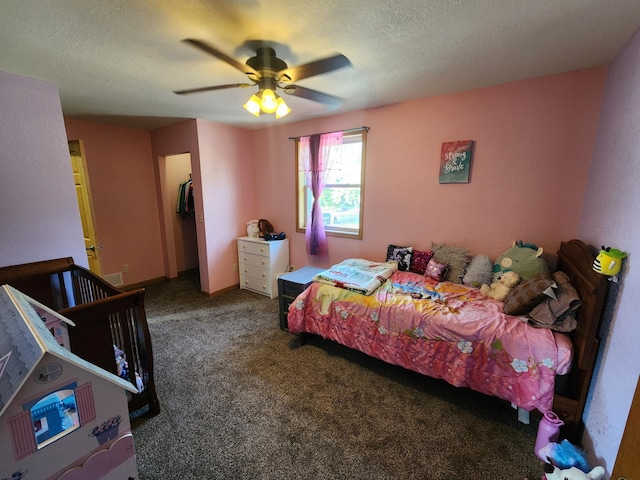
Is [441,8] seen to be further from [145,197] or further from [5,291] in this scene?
[145,197]

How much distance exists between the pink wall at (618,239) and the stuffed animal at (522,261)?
0.36 m

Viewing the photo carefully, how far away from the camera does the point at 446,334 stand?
1.86 m

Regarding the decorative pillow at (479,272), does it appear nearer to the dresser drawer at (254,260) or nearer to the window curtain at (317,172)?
the window curtain at (317,172)

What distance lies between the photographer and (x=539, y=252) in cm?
220

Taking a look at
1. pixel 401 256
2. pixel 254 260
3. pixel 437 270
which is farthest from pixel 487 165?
pixel 254 260

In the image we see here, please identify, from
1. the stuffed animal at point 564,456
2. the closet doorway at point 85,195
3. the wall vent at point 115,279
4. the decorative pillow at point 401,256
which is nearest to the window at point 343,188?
the decorative pillow at point 401,256

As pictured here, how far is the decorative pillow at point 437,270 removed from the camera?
262cm

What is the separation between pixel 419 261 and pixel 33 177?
353 cm

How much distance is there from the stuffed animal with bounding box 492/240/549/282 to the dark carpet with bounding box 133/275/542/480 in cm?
103

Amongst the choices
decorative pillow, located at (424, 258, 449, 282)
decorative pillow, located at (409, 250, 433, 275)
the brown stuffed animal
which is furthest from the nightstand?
the brown stuffed animal

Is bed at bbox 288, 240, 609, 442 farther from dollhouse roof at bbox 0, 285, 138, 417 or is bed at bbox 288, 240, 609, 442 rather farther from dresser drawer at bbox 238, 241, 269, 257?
dollhouse roof at bbox 0, 285, 138, 417

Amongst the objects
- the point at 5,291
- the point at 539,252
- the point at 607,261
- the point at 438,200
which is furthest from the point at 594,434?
the point at 5,291

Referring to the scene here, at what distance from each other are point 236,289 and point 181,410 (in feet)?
7.55

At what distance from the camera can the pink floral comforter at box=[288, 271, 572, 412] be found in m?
1.61
